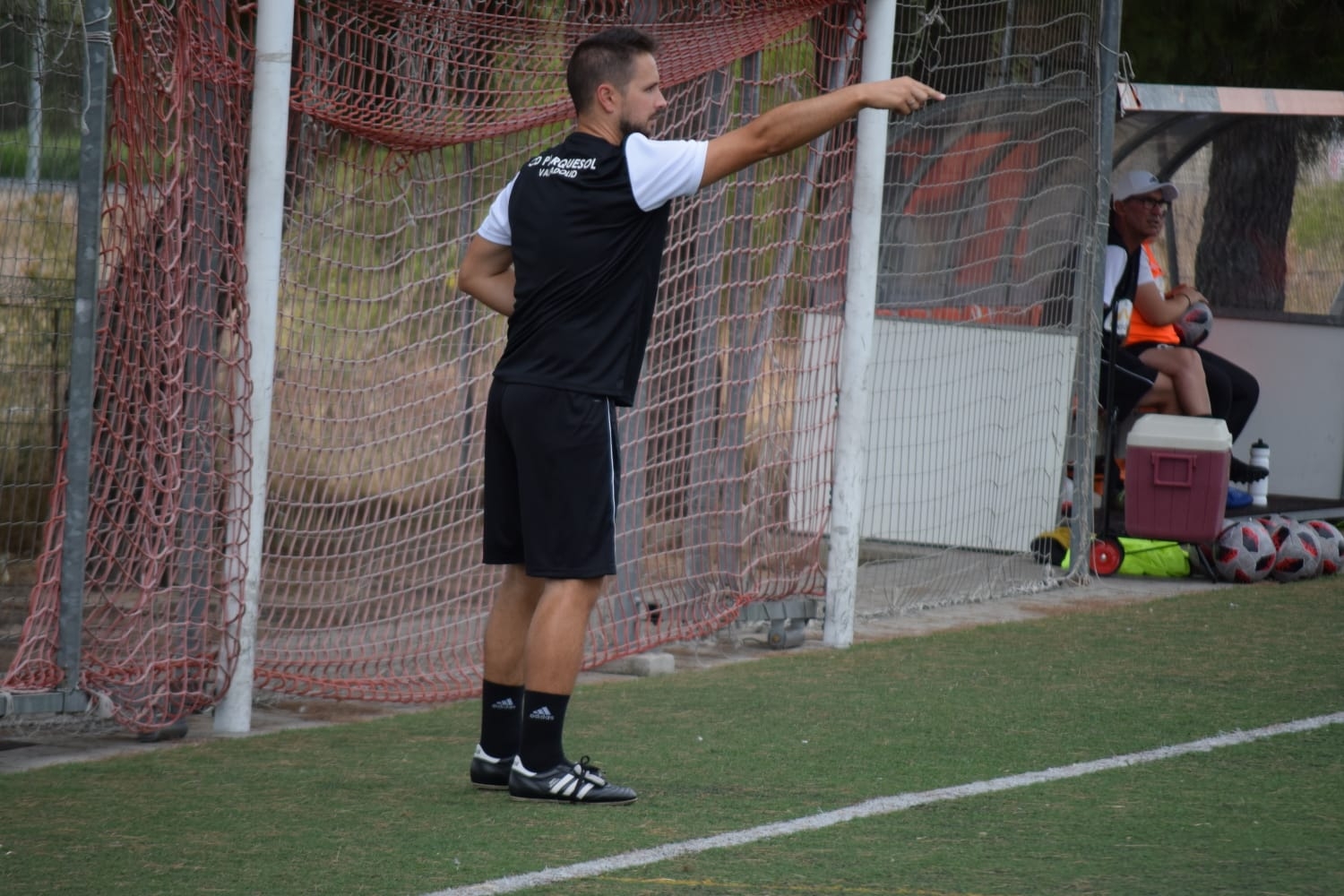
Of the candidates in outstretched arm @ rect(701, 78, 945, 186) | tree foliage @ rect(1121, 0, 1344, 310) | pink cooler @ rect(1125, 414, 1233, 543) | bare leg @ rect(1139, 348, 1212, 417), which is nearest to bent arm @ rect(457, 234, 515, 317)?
outstretched arm @ rect(701, 78, 945, 186)

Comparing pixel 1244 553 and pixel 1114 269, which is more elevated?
pixel 1114 269

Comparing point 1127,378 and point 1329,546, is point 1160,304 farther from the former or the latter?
point 1329,546

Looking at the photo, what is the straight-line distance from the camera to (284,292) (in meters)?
6.46

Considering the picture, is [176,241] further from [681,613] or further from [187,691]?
[681,613]

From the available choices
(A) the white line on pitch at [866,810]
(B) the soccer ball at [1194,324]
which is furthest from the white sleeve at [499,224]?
(B) the soccer ball at [1194,324]

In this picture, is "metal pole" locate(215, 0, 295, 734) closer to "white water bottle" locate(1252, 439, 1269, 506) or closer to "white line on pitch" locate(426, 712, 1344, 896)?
"white line on pitch" locate(426, 712, 1344, 896)

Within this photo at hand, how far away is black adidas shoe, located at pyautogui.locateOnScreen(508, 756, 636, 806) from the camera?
16.3 feet

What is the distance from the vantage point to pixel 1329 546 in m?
10.3

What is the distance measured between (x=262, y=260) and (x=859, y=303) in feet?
9.33

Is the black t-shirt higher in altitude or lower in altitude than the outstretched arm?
lower

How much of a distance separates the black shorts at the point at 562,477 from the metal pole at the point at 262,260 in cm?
122

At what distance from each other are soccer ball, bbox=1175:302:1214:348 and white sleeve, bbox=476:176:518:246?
6.45 m

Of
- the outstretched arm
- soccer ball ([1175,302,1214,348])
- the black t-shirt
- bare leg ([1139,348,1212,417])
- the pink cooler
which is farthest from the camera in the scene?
soccer ball ([1175,302,1214,348])

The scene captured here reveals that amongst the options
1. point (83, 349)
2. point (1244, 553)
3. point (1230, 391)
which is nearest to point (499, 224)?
point (83, 349)
